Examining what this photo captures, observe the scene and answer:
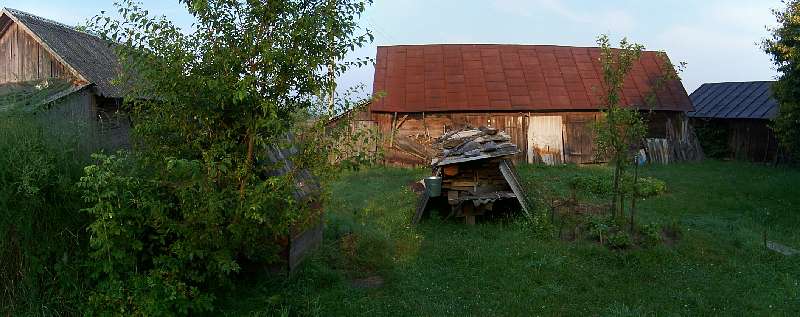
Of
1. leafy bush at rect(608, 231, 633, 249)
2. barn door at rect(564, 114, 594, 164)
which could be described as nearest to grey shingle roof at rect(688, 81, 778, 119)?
barn door at rect(564, 114, 594, 164)

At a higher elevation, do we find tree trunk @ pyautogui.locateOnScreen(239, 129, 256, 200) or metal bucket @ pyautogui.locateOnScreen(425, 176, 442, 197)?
tree trunk @ pyautogui.locateOnScreen(239, 129, 256, 200)

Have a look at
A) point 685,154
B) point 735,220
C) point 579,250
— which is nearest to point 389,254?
point 579,250

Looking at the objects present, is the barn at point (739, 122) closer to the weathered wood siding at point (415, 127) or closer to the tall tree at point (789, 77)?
the tall tree at point (789, 77)

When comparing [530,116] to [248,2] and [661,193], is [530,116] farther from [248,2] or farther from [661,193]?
[248,2]

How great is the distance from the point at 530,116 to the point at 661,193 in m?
6.79

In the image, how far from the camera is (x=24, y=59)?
14.9 meters

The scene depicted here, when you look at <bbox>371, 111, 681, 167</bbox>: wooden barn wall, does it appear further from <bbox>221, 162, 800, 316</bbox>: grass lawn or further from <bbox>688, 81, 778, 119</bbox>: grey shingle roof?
<bbox>221, 162, 800, 316</bbox>: grass lawn

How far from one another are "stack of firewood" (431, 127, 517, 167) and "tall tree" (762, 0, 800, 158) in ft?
26.1

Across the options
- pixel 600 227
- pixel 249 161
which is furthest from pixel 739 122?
pixel 249 161

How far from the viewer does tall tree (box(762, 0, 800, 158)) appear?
14453mm

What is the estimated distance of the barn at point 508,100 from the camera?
69.1 feet

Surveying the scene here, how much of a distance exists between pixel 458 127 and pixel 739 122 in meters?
12.3

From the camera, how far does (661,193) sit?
51.1 feet

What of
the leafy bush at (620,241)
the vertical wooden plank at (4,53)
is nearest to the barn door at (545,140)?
the leafy bush at (620,241)
